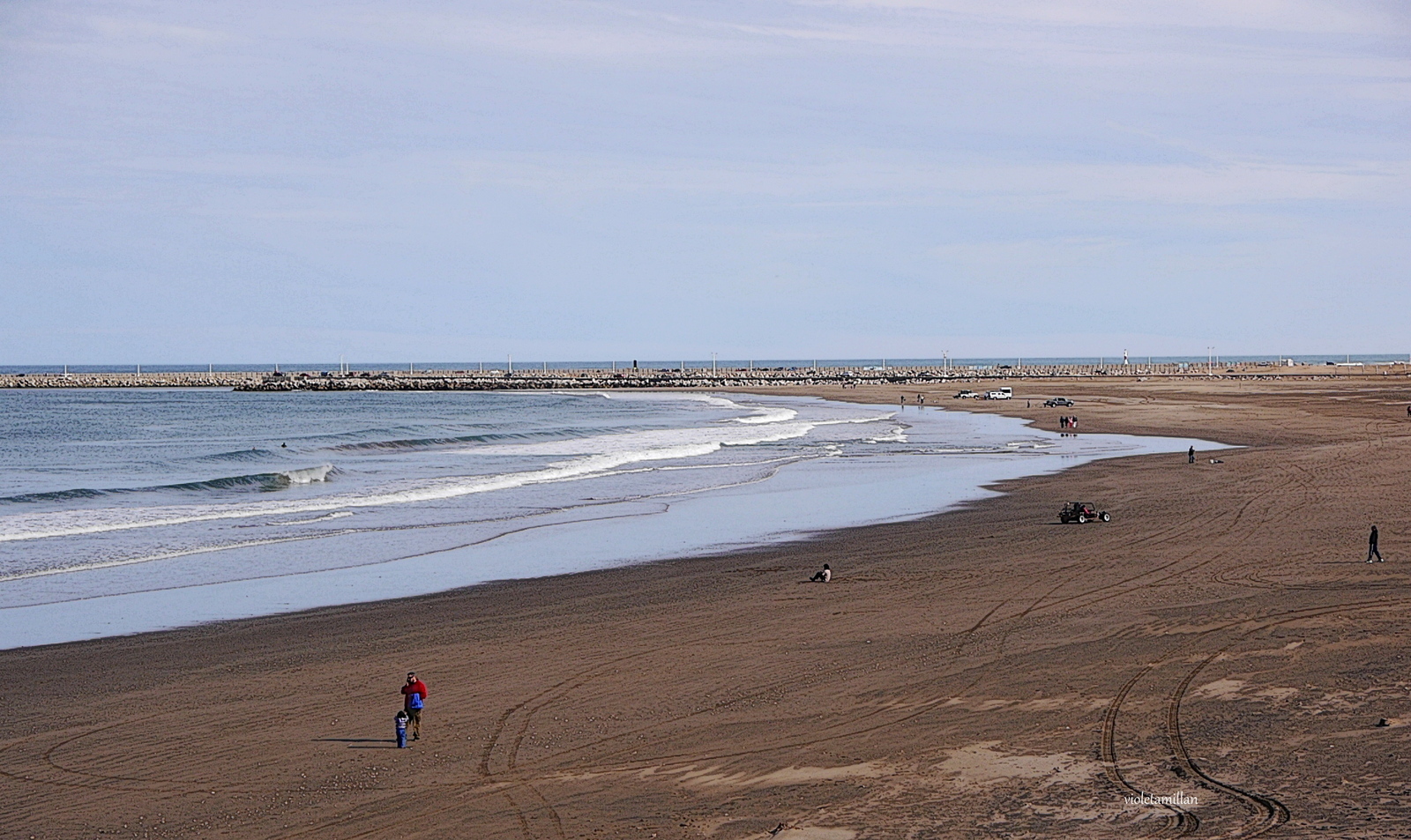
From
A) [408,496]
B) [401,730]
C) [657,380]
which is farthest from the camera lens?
[657,380]

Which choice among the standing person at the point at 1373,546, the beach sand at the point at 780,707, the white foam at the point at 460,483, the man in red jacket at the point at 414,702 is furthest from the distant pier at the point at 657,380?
the man in red jacket at the point at 414,702

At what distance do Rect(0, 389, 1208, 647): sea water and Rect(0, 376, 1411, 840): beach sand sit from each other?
289 centimetres

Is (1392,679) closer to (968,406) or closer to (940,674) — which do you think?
(940,674)

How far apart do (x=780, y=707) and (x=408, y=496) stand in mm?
24677

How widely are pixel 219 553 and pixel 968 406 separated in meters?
70.4

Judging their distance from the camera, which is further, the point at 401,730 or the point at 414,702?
the point at 414,702

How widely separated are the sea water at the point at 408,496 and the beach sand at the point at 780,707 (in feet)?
9.47

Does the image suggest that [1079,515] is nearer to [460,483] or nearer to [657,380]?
[460,483]

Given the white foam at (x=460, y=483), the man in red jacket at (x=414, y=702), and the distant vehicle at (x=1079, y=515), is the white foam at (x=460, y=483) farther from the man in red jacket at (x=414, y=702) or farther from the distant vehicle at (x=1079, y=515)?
the man in red jacket at (x=414, y=702)

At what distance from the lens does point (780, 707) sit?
1305cm

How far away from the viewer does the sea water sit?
72.0 feet

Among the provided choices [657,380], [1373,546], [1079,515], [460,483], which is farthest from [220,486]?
[657,380]

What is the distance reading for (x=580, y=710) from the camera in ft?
43.4

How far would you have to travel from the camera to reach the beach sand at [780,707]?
33.1 feet
